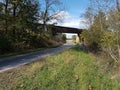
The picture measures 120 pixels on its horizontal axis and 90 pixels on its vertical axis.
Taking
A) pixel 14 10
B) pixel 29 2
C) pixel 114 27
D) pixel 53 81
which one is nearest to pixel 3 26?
pixel 14 10

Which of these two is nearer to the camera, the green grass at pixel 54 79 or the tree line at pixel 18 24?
the green grass at pixel 54 79

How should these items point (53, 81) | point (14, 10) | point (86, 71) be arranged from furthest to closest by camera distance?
point (14, 10) < point (86, 71) < point (53, 81)

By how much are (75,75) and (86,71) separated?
1.18 meters

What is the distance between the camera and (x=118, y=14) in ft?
62.5

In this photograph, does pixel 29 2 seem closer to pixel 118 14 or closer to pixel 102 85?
pixel 118 14

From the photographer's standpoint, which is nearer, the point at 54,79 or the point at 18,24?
the point at 54,79

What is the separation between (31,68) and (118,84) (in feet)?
15.4

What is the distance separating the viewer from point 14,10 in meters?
34.8

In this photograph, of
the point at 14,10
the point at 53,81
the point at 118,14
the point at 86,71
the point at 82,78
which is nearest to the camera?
the point at 53,81

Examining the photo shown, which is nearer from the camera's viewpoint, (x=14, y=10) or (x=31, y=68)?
(x=31, y=68)

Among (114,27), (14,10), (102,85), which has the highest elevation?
(14,10)

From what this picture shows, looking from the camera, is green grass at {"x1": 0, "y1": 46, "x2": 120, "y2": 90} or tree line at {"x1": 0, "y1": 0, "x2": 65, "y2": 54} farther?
tree line at {"x1": 0, "y1": 0, "x2": 65, "y2": 54}

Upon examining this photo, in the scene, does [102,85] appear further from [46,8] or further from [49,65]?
[46,8]

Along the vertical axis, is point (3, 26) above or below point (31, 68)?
above
